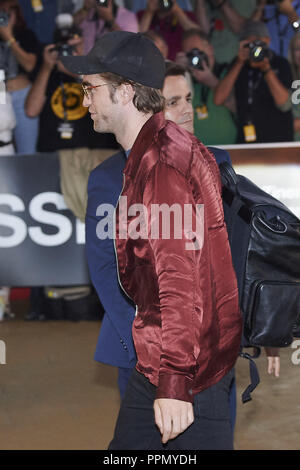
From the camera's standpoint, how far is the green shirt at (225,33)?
8164 mm

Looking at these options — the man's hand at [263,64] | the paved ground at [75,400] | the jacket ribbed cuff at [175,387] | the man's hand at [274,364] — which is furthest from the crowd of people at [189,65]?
the jacket ribbed cuff at [175,387]

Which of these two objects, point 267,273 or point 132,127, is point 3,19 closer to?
point 132,127

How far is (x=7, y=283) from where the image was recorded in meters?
6.84

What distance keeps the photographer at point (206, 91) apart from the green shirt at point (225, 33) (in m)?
0.16

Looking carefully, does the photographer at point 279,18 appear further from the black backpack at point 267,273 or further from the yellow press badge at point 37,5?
the black backpack at point 267,273

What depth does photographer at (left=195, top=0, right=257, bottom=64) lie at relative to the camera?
820 centimetres

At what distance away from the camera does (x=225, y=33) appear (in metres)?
8.27

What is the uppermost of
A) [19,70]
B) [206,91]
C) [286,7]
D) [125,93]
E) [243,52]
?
[286,7]

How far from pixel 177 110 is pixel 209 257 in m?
1.30

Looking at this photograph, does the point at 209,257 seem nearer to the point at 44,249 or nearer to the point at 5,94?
the point at 44,249

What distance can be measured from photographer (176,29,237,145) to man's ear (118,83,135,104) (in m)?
5.68

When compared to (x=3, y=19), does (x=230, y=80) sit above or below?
below

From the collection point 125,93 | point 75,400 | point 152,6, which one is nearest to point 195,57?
point 152,6

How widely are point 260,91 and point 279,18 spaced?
0.93m
